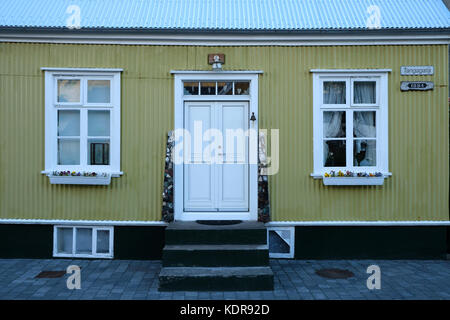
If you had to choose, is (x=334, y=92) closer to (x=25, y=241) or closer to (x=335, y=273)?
(x=335, y=273)

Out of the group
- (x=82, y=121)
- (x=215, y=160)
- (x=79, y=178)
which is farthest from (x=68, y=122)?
(x=215, y=160)

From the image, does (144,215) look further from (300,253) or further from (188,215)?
(300,253)

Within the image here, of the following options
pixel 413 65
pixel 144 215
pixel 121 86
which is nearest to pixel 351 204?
pixel 413 65

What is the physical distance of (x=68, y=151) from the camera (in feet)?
23.9

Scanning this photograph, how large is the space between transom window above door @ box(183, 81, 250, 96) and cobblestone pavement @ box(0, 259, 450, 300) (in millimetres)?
3058

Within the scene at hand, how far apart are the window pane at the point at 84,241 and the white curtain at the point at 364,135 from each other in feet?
16.1

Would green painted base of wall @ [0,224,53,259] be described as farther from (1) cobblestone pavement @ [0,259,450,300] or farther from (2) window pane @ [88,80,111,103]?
(2) window pane @ [88,80,111,103]

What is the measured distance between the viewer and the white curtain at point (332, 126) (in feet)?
24.0

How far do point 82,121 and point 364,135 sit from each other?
5.01m

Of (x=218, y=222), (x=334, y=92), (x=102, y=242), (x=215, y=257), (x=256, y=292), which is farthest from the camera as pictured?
(x=334, y=92)

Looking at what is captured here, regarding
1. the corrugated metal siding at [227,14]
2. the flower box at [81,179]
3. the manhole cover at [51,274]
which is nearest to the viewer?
the manhole cover at [51,274]

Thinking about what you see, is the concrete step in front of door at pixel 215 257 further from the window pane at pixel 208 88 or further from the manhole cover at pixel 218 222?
the window pane at pixel 208 88

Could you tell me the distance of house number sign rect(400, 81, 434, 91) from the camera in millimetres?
7176

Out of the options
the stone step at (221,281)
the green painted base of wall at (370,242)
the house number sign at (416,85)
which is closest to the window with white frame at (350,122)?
the house number sign at (416,85)
